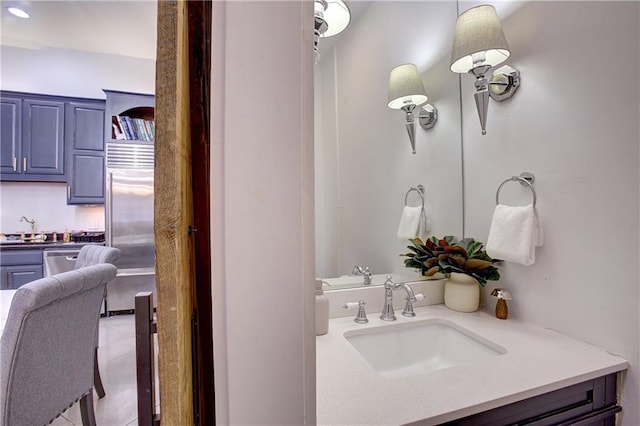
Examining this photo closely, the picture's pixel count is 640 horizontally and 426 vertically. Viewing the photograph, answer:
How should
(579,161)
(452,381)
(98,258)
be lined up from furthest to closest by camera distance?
(98,258)
(579,161)
(452,381)

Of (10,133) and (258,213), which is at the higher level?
(10,133)

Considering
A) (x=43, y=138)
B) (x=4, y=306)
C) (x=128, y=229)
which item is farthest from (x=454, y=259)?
(x=43, y=138)

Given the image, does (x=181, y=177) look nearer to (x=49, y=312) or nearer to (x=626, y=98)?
(x=626, y=98)

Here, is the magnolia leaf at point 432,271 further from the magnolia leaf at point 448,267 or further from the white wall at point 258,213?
the white wall at point 258,213

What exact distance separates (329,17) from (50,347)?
1731 mm

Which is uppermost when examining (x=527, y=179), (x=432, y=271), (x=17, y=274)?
(x=527, y=179)

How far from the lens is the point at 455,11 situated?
139cm

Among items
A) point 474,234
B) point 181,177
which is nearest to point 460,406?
point 181,177

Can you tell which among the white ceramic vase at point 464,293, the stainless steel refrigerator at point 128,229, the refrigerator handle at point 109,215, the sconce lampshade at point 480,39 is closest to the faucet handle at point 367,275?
the white ceramic vase at point 464,293

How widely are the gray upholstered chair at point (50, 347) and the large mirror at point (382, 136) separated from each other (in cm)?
112

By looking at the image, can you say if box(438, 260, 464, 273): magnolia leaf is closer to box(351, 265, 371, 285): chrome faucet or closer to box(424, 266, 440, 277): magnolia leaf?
box(424, 266, 440, 277): magnolia leaf

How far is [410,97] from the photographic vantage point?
143cm

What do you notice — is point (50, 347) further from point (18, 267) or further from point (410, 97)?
point (18, 267)

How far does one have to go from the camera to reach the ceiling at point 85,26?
7.82 feet
